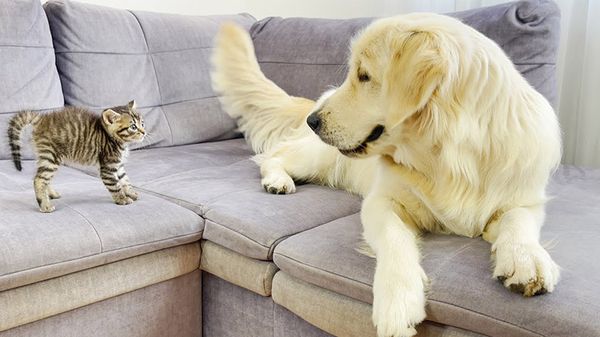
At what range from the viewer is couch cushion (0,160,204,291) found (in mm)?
1168

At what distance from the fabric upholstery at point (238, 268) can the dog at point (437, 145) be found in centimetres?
30

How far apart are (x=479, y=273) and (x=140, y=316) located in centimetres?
91

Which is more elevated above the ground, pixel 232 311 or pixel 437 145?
pixel 437 145

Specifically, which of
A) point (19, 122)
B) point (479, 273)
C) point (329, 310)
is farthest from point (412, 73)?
point (19, 122)

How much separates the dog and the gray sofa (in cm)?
6

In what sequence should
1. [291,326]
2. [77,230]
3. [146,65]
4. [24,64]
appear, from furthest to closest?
[146,65]
[24,64]
[291,326]
[77,230]

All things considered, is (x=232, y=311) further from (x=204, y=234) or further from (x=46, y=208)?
(x=46, y=208)

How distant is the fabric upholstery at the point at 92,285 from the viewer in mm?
1193

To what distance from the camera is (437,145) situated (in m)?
1.17

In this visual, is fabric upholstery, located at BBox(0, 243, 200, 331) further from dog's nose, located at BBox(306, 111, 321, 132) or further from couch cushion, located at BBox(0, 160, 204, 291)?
dog's nose, located at BBox(306, 111, 321, 132)

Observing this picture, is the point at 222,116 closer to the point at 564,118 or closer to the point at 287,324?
the point at 287,324

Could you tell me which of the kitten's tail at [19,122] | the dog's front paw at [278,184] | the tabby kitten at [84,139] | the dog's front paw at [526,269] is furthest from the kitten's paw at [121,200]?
the dog's front paw at [526,269]

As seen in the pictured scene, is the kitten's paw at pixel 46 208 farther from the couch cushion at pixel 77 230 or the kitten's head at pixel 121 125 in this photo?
the kitten's head at pixel 121 125

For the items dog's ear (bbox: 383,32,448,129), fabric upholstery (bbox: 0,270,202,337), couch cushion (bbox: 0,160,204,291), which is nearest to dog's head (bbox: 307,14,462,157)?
dog's ear (bbox: 383,32,448,129)
